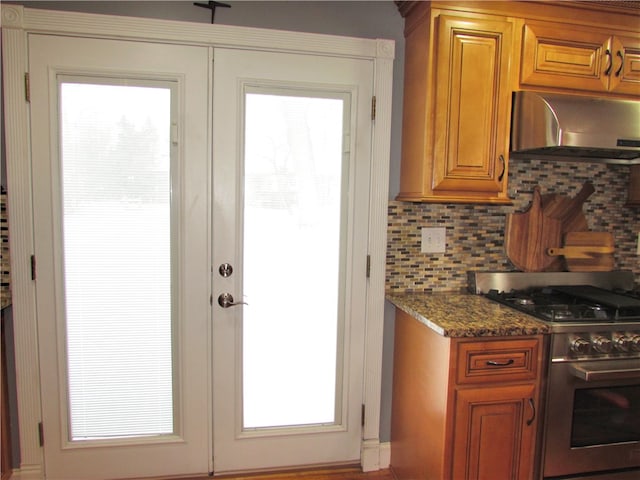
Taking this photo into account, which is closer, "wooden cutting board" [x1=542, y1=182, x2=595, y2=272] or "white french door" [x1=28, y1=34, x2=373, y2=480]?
"white french door" [x1=28, y1=34, x2=373, y2=480]

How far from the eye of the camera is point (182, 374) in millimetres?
1973

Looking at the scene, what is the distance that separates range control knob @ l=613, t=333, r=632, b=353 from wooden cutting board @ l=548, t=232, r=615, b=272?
0.58 meters

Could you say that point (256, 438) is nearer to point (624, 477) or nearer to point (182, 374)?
point (182, 374)

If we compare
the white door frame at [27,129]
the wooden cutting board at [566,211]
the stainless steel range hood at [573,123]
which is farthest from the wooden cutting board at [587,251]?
the white door frame at [27,129]

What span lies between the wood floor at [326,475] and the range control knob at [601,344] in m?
1.14

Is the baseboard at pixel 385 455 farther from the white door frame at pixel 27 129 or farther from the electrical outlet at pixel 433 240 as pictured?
the electrical outlet at pixel 433 240

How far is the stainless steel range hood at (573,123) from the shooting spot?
1.75 metres

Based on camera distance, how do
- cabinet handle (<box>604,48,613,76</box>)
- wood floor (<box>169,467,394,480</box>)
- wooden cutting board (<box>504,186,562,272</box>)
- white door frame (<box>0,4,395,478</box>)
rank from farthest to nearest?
wooden cutting board (<box>504,186,562,272</box>)
wood floor (<box>169,467,394,480</box>)
cabinet handle (<box>604,48,613,76</box>)
white door frame (<box>0,4,395,478</box>)

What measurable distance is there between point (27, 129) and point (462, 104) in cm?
183

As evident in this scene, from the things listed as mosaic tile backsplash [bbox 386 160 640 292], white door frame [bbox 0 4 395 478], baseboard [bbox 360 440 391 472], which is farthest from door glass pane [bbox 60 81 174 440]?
mosaic tile backsplash [bbox 386 160 640 292]

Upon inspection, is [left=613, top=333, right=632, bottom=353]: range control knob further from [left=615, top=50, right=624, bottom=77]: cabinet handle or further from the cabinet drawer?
[left=615, top=50, right=624, bottom=77]: cabinet handle

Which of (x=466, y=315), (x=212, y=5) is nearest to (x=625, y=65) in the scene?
(x=466, y=315)

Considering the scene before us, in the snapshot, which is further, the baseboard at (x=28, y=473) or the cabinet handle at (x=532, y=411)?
the baseboard at (x=28, y=473)

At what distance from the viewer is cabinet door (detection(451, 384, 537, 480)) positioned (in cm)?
163
